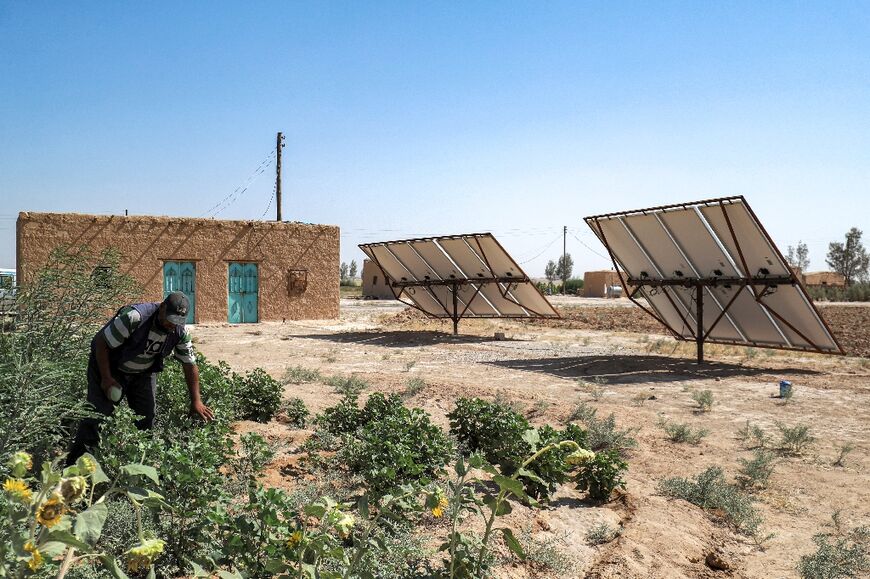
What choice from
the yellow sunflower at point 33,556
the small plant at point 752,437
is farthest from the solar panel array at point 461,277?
the yellow sunflower at point 33,556

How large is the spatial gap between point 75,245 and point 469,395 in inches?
611

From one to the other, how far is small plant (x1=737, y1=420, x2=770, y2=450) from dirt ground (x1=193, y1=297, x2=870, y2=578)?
131 mm

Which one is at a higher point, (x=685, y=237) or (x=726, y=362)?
(x=685, y=237)

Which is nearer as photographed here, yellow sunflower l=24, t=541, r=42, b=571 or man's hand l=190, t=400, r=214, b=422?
yellow sunflower l=24, t=541, r=42, b=571

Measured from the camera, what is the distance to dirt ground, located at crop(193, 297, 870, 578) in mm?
4934

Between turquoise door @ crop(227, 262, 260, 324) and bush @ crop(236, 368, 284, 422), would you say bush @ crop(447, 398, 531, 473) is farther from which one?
turquoise door @ crop(227, 262, 260, 324)

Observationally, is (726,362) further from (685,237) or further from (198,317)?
(198,317)

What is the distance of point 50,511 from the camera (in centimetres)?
188

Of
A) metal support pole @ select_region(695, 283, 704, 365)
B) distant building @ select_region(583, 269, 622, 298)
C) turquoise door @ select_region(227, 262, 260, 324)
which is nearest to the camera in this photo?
metal support pole @ select_region(695, 283, 704, 365)

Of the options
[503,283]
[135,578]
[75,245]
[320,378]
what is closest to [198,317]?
[75,245]

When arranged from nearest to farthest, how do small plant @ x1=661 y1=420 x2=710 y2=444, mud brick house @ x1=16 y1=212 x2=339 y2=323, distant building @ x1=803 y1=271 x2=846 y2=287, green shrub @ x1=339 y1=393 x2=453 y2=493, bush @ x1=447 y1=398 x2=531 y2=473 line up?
1. green shrub @ x1=339 y1=393 x2=453 y2=493
2. bush @ x1=447 y1=398 x2=531 y2=473
3. small plant @ x1=661 y1=420 x2=710 y2=444
4. mud brick house @ x1=16 y1=212 x2=339 y2=323
5. distant building @ x1=803 y1=271 x2=846 y2=287

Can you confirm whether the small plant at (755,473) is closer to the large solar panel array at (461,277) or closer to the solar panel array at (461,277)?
the solar panel array at (461,277)

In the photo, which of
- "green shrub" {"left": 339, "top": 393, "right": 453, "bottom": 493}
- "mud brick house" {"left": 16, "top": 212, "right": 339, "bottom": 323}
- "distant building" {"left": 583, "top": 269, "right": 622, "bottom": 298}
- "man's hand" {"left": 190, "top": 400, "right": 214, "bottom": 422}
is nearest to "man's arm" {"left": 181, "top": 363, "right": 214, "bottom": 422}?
"man's hand" {"left": 190, "top": 400, "right": 214, "bottom": 422}

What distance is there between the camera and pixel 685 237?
549 inches
